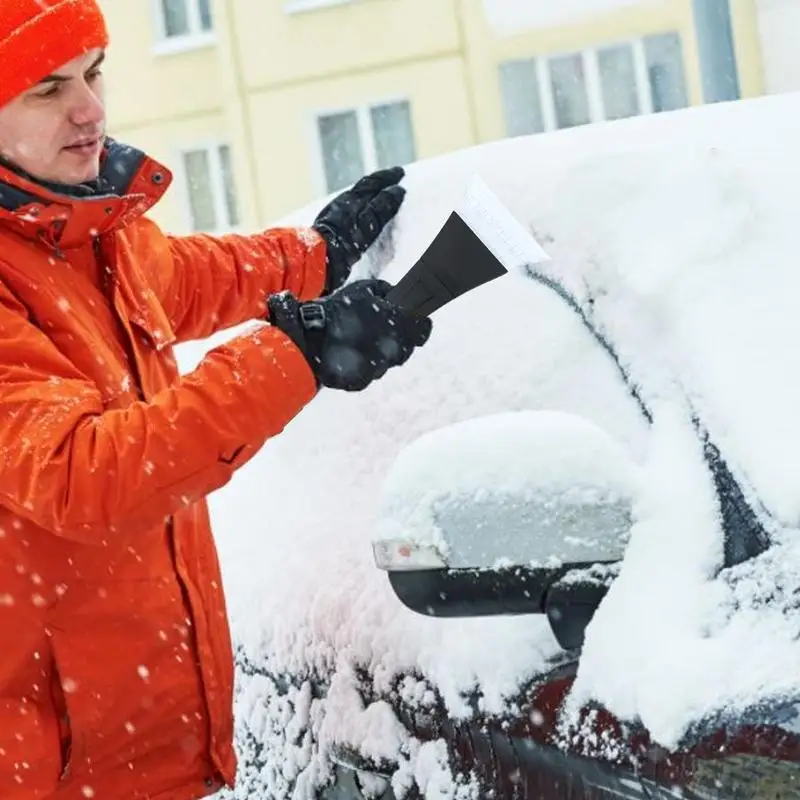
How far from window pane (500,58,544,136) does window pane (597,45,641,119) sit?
2.34 feet

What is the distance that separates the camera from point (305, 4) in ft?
48.3

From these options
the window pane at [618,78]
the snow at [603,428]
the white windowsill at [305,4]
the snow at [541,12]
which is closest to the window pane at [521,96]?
the snow at [541,12]

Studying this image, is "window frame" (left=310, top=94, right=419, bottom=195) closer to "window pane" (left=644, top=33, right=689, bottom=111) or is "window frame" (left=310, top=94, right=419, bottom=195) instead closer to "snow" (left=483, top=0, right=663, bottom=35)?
"snow" (left=483, top=0, right=663, bottom=35)

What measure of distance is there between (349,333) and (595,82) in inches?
522

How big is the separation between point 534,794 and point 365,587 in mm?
473

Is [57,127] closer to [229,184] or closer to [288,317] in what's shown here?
[288,317]

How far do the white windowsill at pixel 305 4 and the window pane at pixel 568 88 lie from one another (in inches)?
90.5

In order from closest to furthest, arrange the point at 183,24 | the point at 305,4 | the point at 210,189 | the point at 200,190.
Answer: the point at 305,4
the point at 183,24
the point at 210,189
the point at 200,190

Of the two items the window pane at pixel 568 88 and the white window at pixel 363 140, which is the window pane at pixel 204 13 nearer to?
the white window at pixel 363 140

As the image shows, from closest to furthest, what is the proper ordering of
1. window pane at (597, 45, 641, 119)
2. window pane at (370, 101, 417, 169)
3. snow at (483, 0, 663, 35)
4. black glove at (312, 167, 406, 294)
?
black glove at (312, 167, 406, 294)
snow at (483, 0, 663, 35)
window pane at (597, 45, 641, 119)
window pane at (370, 101, 417, 169)

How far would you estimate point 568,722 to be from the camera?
1.51 m

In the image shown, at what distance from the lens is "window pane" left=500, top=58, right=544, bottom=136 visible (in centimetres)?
1435

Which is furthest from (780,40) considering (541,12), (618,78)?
(541,12)

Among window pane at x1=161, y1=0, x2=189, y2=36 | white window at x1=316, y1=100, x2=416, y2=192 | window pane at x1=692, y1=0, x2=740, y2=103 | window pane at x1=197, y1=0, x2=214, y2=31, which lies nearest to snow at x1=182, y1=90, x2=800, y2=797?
window pane at x1=692, y1=0, x2=740, y2=103
